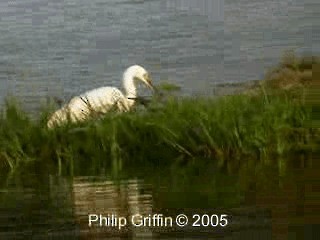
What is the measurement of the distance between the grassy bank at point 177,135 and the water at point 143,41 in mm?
2177

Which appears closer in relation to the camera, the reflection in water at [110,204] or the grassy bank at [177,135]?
the reflection in water at [110,204]

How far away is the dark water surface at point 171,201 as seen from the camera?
812cm

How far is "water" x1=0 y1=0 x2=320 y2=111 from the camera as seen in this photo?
1484cm

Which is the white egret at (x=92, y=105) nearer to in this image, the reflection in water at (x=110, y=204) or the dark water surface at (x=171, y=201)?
the dark water surface at (x=171, y=201)

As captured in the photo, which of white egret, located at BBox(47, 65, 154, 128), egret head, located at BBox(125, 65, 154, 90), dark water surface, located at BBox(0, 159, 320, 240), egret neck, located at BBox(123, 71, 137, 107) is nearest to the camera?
dark water surface, located at BBox(0, 159, 320, 240)

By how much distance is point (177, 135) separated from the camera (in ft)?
34.0

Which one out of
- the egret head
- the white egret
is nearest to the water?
the egret head

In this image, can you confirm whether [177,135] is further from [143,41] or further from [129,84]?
[143,41]

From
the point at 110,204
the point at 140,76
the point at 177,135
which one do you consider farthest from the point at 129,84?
the point at 110,204
